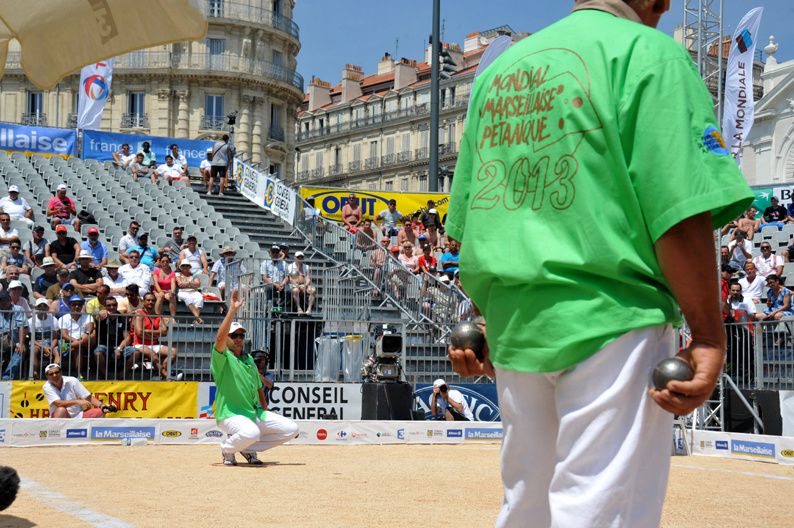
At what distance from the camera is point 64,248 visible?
63.8ft

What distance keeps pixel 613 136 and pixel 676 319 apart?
0.51 meters

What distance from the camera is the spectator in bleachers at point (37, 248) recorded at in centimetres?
1938

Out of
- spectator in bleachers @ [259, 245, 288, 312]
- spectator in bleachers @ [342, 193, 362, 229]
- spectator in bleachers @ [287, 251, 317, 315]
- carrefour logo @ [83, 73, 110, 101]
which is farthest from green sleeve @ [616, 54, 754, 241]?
carrefour logo @ [83, 73, 110, 101]

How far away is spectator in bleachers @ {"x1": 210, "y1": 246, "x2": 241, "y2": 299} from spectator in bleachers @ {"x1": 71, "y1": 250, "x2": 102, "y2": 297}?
2715mm

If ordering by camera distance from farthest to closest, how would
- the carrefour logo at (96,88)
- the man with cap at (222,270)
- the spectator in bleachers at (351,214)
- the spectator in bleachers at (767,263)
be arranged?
the carrefour logo at (96,88) → the spectator in bleachers at (351,214) → the man with cap at (222,270) → the spectator in bleachers at (767,263)

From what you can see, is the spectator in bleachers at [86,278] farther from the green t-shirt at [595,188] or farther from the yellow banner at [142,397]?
the green t-shirt at [595,188]

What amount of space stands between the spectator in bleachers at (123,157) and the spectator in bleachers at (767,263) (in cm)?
1703

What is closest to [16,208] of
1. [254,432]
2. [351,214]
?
[351,214]

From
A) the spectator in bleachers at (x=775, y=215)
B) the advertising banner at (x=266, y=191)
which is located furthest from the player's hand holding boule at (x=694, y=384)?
the advertising banner at (x=266, y=191)

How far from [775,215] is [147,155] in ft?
55.0

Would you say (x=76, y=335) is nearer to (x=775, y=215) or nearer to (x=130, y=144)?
(x=130, y=144)

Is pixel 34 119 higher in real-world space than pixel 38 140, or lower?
higher

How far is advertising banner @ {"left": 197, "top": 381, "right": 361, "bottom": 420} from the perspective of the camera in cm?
1766

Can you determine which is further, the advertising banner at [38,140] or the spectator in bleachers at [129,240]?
the advertising banner at [38,140]
